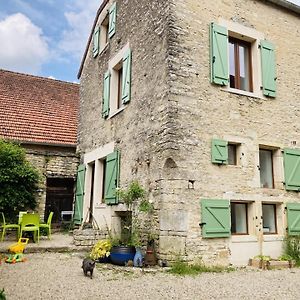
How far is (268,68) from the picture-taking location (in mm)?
7902

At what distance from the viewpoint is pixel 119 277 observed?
5453 millimetres

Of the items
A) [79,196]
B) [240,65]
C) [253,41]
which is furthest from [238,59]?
[79,196]

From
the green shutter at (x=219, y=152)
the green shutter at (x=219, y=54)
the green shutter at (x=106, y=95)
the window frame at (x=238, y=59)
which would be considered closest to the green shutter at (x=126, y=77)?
the green shutter at (x=106, y=95)

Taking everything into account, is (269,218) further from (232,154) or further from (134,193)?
(134,193)

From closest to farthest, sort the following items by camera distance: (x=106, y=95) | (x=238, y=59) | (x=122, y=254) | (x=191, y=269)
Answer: (x=191, y=269), (x=122, y=254), (x=238, y=59), (x=106, y=95)

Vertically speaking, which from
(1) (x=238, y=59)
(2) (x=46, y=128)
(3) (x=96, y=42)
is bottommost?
(2) (x=46, y=128)

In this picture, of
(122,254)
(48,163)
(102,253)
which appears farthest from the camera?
(48,163)

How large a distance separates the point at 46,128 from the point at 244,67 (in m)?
7.46

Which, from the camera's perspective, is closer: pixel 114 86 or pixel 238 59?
pixel 238 59

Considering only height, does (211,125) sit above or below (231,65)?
below

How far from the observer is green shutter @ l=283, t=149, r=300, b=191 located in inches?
299

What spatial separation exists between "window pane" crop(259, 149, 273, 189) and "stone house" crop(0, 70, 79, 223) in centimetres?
640

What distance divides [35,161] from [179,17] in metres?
6.81

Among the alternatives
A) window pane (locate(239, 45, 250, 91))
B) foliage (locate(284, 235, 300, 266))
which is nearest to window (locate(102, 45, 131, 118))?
window pane (locate(239, 45, 250, 91))
